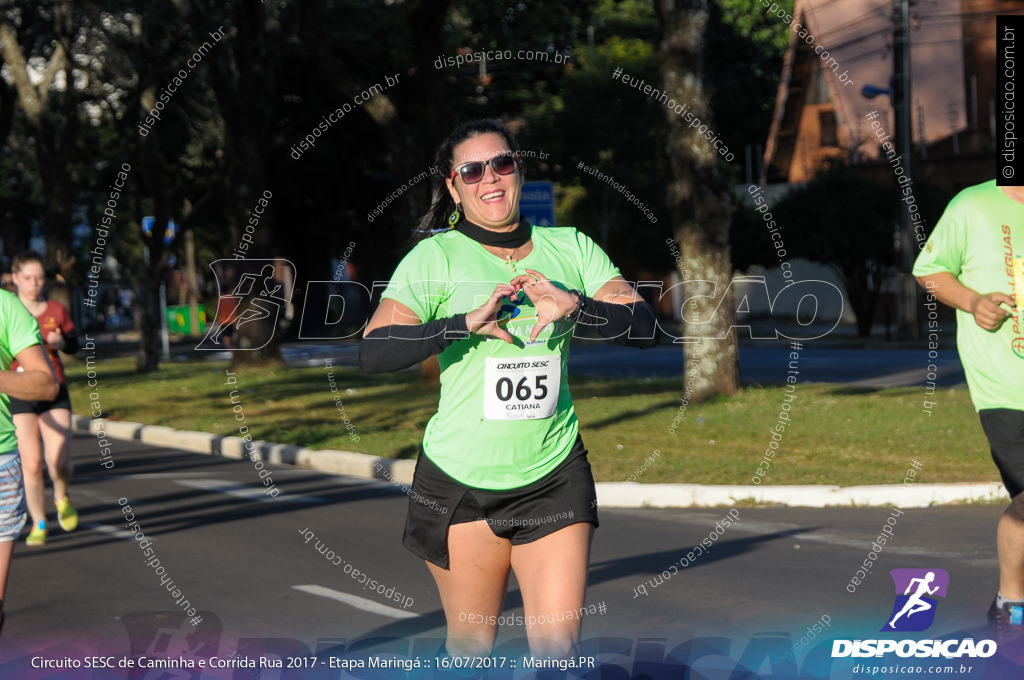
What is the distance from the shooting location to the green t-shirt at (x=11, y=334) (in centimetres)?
470

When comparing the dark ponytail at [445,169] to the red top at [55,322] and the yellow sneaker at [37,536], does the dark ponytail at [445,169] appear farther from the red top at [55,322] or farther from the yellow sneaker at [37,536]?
the red top at [55,322]

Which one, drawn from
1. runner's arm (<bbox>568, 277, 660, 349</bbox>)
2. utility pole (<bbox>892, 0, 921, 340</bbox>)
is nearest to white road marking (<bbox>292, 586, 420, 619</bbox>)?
runner's arm (<bbox>568, 277, 660, 349</bbox>)


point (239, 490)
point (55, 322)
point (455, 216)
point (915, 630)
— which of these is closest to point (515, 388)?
point (455, 216)

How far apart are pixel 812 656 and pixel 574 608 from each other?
6.37 ft

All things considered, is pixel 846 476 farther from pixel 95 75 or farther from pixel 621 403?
pixel 95 75

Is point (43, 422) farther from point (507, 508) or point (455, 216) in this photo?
point (507, 508)

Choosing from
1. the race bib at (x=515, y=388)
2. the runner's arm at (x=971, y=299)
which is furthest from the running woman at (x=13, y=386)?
the runner's arm at (x=971, y=299)

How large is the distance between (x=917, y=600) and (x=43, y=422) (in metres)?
6.17

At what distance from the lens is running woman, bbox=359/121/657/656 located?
3.68 metres

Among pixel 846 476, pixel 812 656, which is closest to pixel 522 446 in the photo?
pixel 812 656

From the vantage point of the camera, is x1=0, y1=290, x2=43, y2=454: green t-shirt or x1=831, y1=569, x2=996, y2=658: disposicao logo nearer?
x1=0, y1=290, x2=43, y2=454: green t-shirt

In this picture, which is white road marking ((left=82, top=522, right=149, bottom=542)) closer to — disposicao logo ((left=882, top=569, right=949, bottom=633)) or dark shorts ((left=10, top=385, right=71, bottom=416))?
dark shorts ((left=10, top=385, right=71, bottom=416))

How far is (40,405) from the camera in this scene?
8.86m

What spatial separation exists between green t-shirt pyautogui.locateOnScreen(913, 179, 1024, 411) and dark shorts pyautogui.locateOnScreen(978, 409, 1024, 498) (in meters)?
0.04
